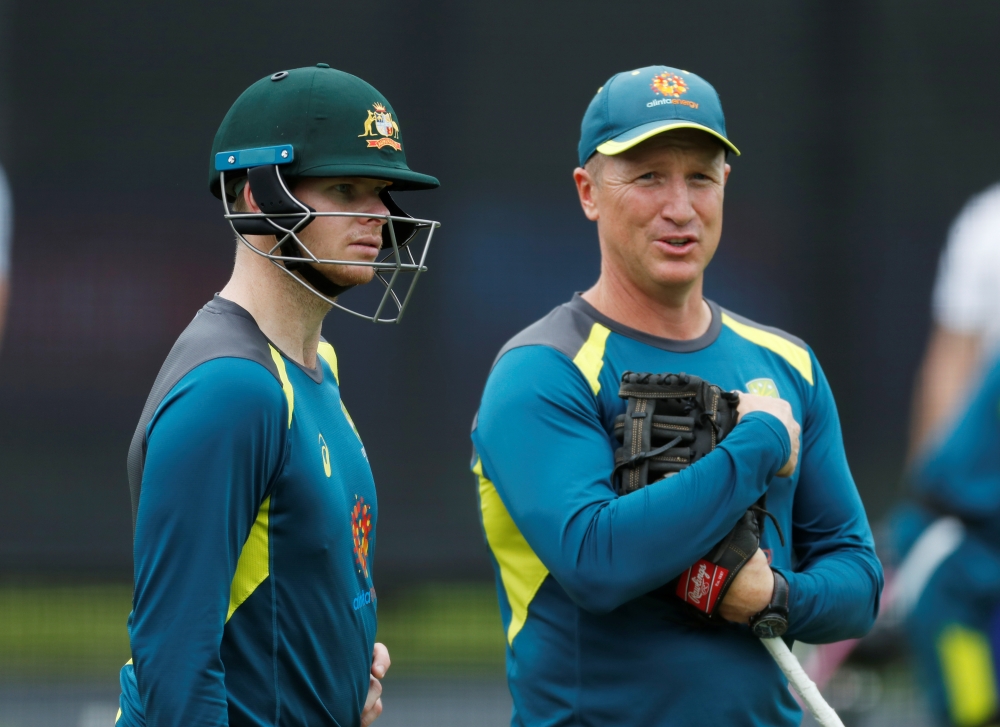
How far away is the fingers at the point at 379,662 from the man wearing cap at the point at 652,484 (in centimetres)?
25

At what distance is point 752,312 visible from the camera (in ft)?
15.4

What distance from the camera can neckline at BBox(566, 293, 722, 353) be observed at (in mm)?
2264

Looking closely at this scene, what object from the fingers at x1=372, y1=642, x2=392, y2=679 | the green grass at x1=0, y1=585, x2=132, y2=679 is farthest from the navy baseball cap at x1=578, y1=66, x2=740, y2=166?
the green grass at x1=0, y1=585, x2=132, y2=679

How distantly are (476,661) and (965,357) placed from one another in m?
2.29

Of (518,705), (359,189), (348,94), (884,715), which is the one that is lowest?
(884,715)

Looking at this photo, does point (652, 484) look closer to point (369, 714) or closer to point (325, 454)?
point (325, 454)

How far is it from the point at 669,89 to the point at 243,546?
123cm

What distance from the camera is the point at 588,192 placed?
241cm

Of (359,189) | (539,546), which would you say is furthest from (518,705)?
(359,189)

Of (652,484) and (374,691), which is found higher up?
(652,484)

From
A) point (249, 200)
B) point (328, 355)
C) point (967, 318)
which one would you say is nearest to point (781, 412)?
point (328, 355)

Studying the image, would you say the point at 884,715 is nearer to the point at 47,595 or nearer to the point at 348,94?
the point at 47,595

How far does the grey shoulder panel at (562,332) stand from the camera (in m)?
2.21

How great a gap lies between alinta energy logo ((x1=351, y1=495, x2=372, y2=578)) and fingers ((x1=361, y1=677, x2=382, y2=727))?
23 centimetres
